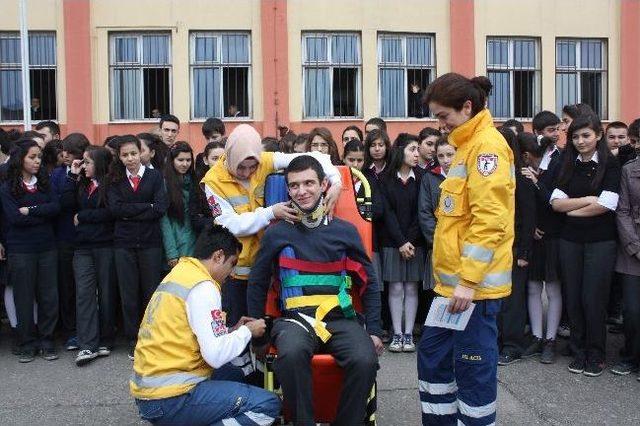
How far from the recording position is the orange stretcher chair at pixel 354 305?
3.64 meters

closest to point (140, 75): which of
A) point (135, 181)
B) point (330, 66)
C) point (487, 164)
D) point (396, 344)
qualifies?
point (330, 66)

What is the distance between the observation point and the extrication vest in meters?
3.86

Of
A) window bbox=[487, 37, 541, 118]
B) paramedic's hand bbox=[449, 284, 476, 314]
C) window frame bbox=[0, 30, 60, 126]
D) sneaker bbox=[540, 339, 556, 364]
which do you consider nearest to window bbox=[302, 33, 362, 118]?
window bbox=[487, 37, 541, 118]

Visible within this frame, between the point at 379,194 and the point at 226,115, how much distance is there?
10172mm

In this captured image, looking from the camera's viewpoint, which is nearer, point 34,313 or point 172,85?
point 34,313

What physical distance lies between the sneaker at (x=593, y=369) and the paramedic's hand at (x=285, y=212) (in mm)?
2854

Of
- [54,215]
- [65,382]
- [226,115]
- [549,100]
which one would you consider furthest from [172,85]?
[65,382]

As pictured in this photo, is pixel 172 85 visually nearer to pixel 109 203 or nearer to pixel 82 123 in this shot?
pixel 82 123

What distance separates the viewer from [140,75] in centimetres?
1558

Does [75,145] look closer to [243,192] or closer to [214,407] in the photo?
[243,192]

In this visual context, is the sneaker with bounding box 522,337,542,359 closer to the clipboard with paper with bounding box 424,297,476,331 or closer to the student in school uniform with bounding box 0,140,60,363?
the clipboard with paper with bounding box 424,297,476,331

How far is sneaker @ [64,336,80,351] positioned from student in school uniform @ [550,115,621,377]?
13.7 ft

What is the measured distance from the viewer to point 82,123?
1518 centimetres

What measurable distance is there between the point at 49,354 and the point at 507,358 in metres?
3.85
